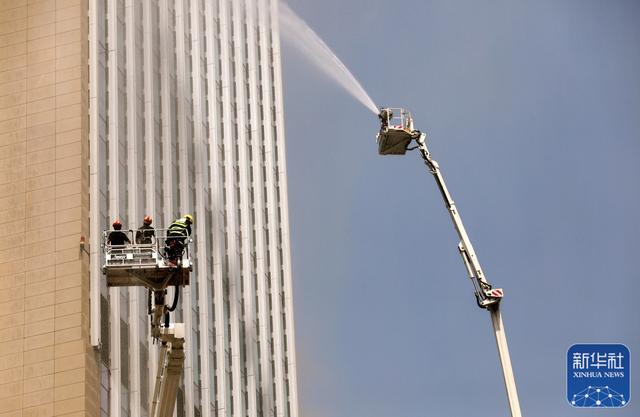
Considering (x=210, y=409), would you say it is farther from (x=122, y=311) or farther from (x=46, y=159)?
(x=46, y=159)

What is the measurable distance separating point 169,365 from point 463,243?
1239 cm

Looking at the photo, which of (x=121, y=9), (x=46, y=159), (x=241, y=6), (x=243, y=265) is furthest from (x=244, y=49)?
(x=46, y=159)

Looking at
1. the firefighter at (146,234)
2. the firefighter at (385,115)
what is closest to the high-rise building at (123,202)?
the firefighter at (146,234)

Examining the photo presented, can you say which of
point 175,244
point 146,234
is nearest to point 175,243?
point 175,244

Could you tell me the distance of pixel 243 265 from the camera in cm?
11412

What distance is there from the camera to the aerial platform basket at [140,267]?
50875 mm

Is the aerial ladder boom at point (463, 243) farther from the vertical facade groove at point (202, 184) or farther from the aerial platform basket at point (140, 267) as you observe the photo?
the vertical facade groove at point (202, 184)

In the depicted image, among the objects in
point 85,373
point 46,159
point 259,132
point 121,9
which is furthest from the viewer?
point 259,132

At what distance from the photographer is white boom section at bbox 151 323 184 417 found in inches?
2098

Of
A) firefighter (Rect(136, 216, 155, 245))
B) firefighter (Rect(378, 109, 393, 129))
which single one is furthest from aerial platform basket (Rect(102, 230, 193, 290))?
firefighter (Rect(378, 109, 393, 129))

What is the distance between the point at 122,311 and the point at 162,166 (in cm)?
1341

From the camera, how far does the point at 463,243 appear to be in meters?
46.3

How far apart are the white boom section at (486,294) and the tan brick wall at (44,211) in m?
42.0

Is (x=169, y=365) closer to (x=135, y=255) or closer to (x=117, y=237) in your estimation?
(x=135, y=255)
